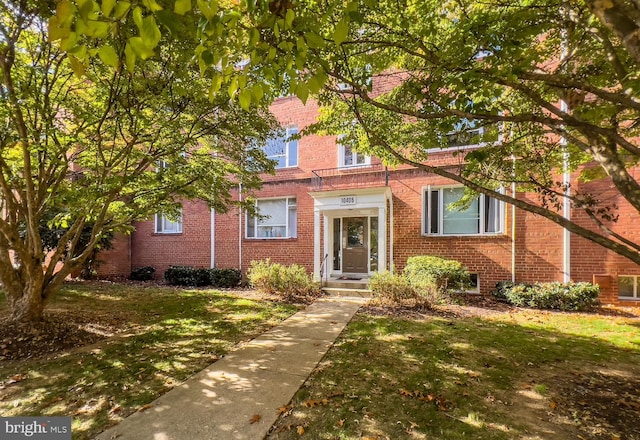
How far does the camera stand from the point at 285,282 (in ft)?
30.3

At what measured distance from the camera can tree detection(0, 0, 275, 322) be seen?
181 inches

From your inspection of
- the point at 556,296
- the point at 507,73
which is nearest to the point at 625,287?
the point at 556,296

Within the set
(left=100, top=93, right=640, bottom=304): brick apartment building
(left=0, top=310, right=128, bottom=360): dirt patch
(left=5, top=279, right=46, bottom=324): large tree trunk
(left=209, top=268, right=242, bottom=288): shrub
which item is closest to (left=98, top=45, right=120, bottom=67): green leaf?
(left=0, top=310, right=128, bottom=360): dirt patch

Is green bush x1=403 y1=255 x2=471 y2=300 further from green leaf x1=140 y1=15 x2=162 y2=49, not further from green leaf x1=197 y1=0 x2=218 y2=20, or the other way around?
green leaf x1=140 y1=15 x2=162 y2=49

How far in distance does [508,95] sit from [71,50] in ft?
22.9

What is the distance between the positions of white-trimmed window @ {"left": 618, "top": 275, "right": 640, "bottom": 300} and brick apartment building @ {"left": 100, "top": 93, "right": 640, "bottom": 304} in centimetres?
3

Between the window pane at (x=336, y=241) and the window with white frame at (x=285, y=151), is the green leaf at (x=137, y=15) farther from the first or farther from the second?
the window with white frame at (x=285, y=151)

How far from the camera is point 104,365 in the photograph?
14.3 feet

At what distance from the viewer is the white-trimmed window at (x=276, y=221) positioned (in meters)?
12.5

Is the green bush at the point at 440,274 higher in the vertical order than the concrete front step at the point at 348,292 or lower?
higher

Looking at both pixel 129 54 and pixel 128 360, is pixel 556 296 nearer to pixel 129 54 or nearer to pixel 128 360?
pixel 128 360

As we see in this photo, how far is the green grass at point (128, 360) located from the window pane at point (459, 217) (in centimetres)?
621

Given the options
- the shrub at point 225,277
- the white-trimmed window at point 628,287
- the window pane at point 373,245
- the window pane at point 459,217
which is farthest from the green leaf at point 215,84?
the white-trimmed window at point 628,287

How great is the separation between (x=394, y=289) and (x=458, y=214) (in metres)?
3.85
